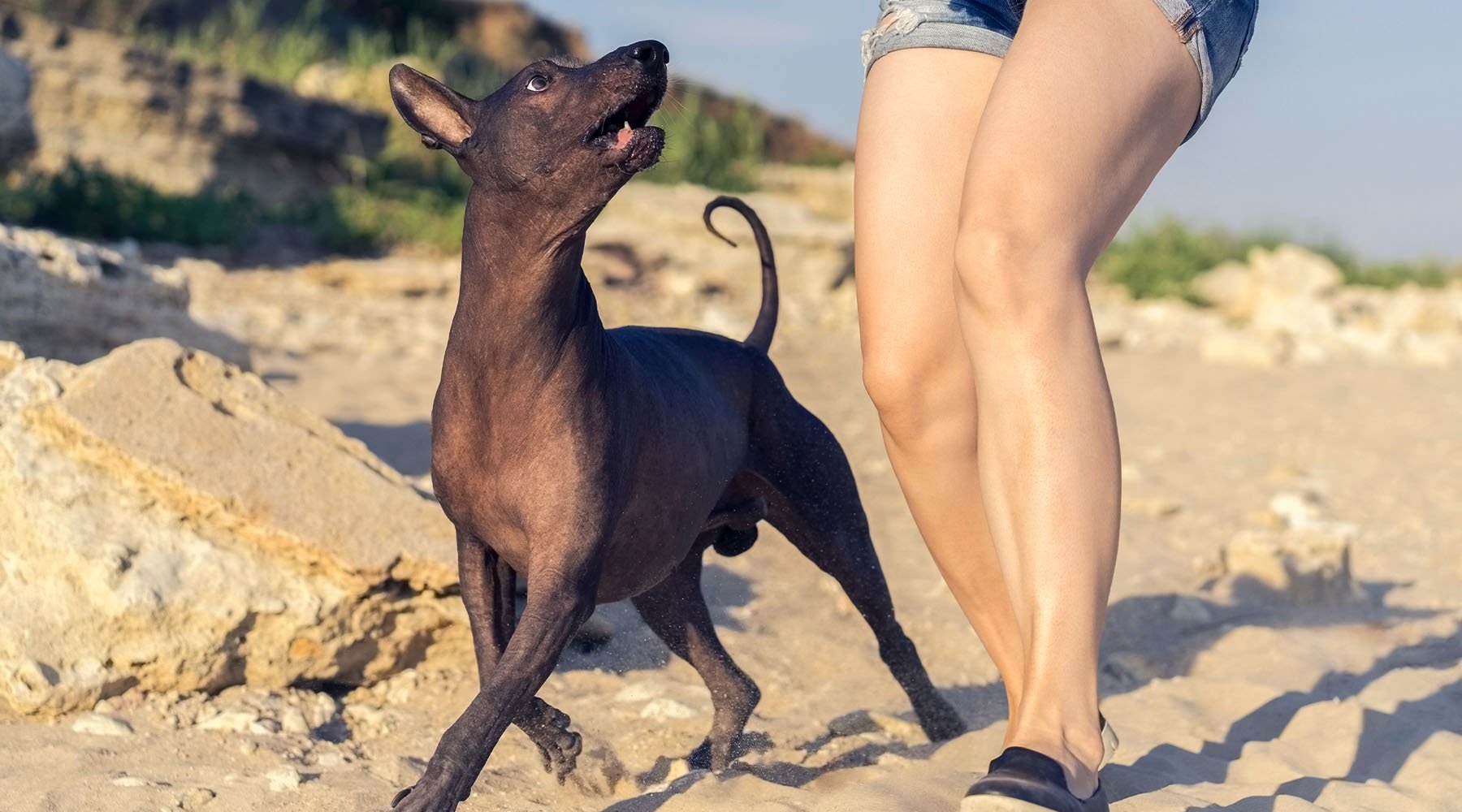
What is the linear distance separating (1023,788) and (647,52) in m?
1.32

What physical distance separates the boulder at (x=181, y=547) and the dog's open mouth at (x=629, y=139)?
4.64 ft

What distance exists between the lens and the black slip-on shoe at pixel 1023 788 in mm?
2141

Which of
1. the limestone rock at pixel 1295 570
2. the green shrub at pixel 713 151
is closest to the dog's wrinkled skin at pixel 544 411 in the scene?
the limestone rock at pixel 1295 570

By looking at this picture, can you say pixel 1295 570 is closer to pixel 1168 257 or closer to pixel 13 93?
pixel 13 93

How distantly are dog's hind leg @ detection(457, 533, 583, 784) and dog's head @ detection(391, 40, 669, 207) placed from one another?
2.27 ft

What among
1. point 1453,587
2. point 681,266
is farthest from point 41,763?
point 681,266

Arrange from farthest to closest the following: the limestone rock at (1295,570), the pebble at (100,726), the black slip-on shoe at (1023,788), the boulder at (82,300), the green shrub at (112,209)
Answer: the green shrub at (112,209)
the limestone rock at (1295,570)
the boulder at (82,300)
the pebble at (100,726)
the black slip-on shoe at (1023,788)

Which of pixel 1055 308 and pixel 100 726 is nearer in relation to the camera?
pixel 1055 308

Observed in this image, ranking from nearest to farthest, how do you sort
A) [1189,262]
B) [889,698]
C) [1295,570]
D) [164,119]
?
[889,698], [1295,570], [164,119], [1189,262]

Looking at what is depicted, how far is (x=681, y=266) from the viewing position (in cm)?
1096

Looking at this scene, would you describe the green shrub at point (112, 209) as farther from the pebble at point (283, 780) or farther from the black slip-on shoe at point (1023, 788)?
the black slip-on shoe at point (1023, 788)

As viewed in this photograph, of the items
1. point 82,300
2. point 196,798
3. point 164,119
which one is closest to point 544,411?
point 196,798

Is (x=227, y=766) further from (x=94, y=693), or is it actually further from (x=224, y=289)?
(x=224, y=289)

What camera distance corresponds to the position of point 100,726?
3197 mm
